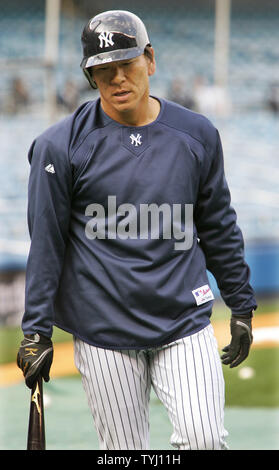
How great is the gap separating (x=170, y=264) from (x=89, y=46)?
685 millimetres

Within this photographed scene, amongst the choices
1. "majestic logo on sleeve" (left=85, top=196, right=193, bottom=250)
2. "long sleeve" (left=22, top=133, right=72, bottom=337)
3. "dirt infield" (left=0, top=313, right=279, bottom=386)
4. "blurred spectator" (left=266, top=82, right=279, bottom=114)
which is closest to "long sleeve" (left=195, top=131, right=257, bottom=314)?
"majestic logo on sleeve" (left=85, top=196, right=193, bottom=250)

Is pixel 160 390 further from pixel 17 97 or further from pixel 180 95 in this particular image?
pixel 180 95

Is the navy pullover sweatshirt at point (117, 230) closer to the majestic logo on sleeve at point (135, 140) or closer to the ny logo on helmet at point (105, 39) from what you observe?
the majestic logo on sleeve at point (135, 140)

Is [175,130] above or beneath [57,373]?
above

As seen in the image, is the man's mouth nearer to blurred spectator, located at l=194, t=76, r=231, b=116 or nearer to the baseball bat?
the baseball bat

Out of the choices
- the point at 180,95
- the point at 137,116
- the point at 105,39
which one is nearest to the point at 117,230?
the point at 137,116

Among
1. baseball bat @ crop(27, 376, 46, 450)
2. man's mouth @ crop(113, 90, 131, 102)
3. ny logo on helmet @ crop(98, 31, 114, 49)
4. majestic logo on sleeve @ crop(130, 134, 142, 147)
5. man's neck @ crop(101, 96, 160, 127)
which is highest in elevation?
ny logo on helmet @ crop(98, 31, 114, 49)

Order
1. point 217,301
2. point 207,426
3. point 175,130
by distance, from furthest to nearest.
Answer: point 217,301 < point 175,130 < point 207,426

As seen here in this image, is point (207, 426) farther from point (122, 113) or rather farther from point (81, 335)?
point (122, 113)

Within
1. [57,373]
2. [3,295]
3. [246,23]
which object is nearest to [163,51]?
[246,23]

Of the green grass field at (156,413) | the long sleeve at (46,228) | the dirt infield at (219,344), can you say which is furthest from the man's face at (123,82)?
the dirt infield at (219,344)

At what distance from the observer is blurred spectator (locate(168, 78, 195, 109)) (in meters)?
7.94

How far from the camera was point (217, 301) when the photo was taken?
253 inches

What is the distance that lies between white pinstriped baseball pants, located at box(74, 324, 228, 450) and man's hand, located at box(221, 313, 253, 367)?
0.74ft
